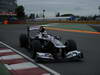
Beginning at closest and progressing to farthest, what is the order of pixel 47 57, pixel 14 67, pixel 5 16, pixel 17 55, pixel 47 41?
1. pixel 14 67
2. pixel 47 57
3. pixel 47 41
4. pixel 17 55
5. pixel 5 16

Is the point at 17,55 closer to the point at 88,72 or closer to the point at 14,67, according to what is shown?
the point at 14,67

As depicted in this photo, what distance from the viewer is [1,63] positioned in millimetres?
8086

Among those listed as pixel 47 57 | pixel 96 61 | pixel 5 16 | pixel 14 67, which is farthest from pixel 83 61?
pixel 5 16

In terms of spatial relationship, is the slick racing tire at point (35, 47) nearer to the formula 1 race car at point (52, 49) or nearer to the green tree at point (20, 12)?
the formula 1 race car at point (52, 49)

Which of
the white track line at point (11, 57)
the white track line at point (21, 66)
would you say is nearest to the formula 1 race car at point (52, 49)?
the white track line at point (21, 66)

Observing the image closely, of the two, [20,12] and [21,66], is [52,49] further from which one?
[20,12]

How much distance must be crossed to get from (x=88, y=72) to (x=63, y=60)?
5.14 ft

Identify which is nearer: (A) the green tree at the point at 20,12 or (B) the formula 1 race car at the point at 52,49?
(B) the formula 1 race car at the point at 52,49

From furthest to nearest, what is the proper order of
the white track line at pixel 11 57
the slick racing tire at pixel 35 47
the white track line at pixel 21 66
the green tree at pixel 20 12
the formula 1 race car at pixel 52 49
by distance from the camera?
1. the green tree at pixel 20 12
2. the white track line at pixel 11 57
3. the slick racing tire at pixel 35 47
4. the formula 1 race car at pixel 52 49
5. the white track line at pixel 21 66

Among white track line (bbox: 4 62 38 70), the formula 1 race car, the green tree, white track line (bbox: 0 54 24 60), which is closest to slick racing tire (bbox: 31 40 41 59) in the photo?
the formula 1 race car

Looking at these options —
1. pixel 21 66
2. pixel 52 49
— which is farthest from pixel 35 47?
pixel 21 66

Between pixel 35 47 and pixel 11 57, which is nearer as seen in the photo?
pixel 35 47

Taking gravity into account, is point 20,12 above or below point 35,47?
below

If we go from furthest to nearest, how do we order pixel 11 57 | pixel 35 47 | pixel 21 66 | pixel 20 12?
pixel 20 12
pixel 11 57
pixel 35 47
pixel 21 66
